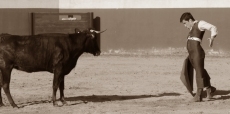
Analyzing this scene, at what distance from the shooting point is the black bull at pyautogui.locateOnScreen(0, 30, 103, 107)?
8.39 metres

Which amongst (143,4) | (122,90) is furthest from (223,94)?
(143,4)

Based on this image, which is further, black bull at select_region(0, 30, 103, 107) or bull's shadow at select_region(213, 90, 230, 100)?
bull's shadow at select_region(213, 90, 230, 100)

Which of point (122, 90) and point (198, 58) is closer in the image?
point (198, 58)

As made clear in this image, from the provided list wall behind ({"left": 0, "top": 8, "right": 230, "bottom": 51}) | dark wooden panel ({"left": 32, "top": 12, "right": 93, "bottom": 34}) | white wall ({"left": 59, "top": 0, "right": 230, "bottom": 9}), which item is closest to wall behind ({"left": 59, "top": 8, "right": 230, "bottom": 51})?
wall behind ({"left": 0, "top": 8, "right": 230, "bottom": 51})

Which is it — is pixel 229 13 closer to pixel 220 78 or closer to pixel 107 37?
pixel 107 37

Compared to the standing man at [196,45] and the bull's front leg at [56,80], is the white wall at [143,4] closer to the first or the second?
the standing man at [196,45]

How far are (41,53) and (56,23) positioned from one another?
10.3 m

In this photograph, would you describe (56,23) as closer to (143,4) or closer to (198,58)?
(143,4)

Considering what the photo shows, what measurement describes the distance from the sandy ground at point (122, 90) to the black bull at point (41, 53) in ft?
1.53

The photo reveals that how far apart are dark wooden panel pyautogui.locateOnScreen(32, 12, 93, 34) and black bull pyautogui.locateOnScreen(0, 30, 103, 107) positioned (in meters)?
9.84

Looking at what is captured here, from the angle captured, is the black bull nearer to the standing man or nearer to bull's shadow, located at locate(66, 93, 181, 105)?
bull's shadow, located at locate(66, 93, 181, 105)

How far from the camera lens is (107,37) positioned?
18344mm

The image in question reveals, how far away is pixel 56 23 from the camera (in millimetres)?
18703

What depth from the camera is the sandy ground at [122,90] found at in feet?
27.2
